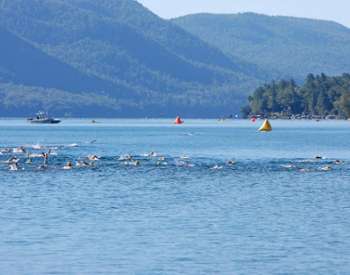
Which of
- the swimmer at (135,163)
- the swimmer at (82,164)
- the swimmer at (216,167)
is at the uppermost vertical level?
the swimmer at (82,164)

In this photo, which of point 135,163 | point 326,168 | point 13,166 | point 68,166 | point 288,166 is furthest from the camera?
point 135,163

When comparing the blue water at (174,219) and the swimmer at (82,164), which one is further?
the swimmer at (82,164)

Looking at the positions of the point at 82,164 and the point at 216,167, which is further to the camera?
the point at 216,167

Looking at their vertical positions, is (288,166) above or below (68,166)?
below

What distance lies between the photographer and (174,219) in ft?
183

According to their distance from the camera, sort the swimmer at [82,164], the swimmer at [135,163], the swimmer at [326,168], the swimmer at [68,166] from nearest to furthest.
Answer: the swimmer at [326,168], the swimmer at [68,166], the swimmer at [82,164], the swimmer at [135,163]

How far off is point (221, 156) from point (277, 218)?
5909 centimetres

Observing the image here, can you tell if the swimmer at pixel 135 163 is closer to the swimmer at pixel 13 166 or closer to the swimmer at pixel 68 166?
the swimmer at pixel 68 166

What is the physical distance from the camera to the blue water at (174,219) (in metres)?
44.2

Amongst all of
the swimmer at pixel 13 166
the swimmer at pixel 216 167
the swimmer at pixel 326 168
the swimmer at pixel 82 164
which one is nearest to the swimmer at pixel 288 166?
the swimmer at pixel 326 168

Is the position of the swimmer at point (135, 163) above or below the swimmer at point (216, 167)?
above

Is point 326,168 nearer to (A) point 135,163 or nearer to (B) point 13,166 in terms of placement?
(A) point 135,163

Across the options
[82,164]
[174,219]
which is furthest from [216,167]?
[174,219]

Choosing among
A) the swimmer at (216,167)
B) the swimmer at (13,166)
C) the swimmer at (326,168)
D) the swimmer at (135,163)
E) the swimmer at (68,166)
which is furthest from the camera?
the swimmer at (135,163)
